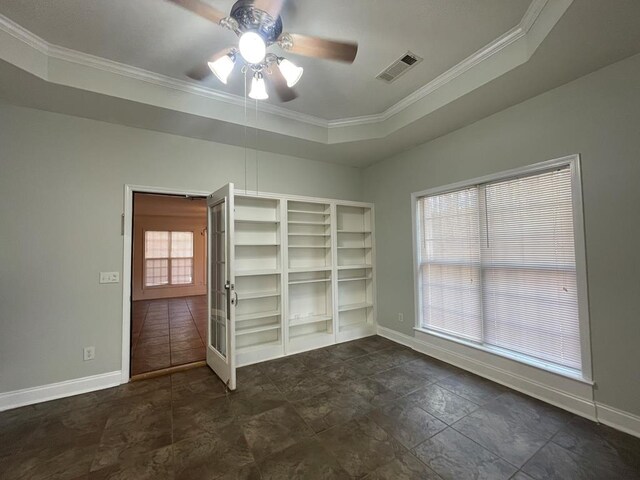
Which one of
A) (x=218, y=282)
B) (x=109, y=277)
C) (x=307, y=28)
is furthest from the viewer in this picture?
(x=218, y=282)

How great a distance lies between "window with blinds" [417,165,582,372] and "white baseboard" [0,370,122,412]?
3792 mm

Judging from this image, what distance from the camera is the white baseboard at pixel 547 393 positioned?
207 centimetres

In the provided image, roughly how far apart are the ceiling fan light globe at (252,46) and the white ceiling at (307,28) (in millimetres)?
513

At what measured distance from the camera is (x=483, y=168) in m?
3.00

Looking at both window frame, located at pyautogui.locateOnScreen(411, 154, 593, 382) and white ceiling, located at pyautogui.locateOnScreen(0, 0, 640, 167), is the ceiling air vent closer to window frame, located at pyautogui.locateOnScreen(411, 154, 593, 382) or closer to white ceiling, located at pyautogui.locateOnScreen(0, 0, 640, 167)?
white ceiling, located at pyautogui.locateOnScreen(0, 0, 640, 167)

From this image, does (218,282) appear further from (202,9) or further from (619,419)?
(619,419)

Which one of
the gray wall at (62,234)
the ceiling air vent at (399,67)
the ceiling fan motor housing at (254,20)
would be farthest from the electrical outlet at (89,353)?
the ceiling air vent at (399,67)

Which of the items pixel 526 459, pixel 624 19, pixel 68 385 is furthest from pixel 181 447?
pixel 624 19

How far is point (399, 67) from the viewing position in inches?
99.9

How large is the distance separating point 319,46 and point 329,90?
1125 millimetres

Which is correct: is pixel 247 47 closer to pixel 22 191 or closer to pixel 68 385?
pixel 22 191

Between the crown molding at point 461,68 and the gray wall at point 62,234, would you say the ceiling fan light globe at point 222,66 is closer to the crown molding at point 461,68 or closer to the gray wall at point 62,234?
the gray wall at point 62,234

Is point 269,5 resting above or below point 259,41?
above

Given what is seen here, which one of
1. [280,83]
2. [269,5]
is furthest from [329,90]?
[269,5]
